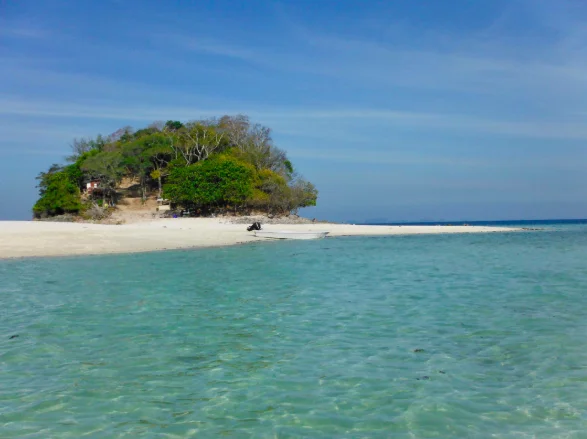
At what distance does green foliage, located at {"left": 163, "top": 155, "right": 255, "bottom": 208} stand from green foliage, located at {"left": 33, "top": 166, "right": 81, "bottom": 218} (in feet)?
30.4

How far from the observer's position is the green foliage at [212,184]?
52.0m

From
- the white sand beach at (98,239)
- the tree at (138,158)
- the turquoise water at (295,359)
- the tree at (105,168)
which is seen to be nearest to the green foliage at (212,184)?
the tree at (105,168)

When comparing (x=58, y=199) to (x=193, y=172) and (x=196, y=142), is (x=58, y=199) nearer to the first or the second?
(x=193, y=172)

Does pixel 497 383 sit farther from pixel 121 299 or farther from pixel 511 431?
pixel 121 299

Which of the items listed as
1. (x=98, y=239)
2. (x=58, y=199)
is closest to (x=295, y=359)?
(x=98, y=239)

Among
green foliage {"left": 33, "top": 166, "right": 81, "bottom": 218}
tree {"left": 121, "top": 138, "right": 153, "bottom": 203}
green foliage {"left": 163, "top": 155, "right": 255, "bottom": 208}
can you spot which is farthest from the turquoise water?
tree {"left": 121, "top": 138, "right": 153, "bottom": 203}

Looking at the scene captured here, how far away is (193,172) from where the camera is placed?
53.3 m

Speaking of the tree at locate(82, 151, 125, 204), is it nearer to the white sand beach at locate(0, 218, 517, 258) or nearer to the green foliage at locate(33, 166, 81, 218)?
the green foliage at locate(33, 166, 81, 218)

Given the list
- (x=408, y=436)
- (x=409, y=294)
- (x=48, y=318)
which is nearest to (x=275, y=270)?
(x=409, y=294)

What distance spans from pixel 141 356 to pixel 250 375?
5.96 feet

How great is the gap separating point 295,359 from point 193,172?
47853 millimetres

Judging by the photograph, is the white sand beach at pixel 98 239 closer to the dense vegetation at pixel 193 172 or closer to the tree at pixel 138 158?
the dense vegetation at pixel 193 172

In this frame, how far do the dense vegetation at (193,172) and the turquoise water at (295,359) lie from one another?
38.9 meters

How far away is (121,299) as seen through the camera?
1195 centimetres
